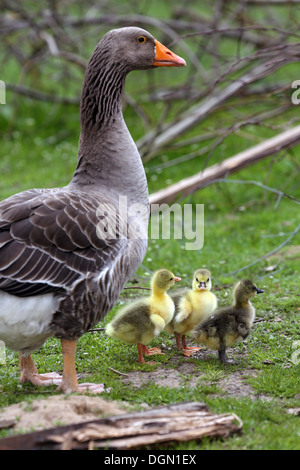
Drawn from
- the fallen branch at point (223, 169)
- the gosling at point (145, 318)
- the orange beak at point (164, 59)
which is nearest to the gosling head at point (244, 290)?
the gosling at point (145, 318)

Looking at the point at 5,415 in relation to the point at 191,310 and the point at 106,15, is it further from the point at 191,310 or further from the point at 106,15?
the point at 106,15

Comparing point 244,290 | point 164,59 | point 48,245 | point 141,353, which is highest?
point 164,59

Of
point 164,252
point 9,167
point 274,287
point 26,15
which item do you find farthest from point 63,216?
point 26,15

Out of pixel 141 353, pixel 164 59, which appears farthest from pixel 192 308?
pixel 164 59

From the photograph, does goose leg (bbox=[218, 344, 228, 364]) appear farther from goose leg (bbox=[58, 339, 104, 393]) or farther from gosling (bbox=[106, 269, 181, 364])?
goose leg (bbox=[58, 339, 104, 393])

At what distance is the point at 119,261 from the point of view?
473 centimetres

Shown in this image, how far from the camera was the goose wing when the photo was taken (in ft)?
14.3

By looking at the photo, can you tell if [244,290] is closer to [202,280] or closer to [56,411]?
[202,280]

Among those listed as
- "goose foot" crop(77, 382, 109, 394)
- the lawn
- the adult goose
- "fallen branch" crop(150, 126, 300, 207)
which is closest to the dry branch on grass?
the lawn

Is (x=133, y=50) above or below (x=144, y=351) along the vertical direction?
above

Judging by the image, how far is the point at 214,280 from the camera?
7.34m

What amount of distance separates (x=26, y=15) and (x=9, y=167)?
9.98 ft

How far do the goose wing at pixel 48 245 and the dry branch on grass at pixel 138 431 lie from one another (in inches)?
43.1

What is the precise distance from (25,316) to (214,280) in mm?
3401
